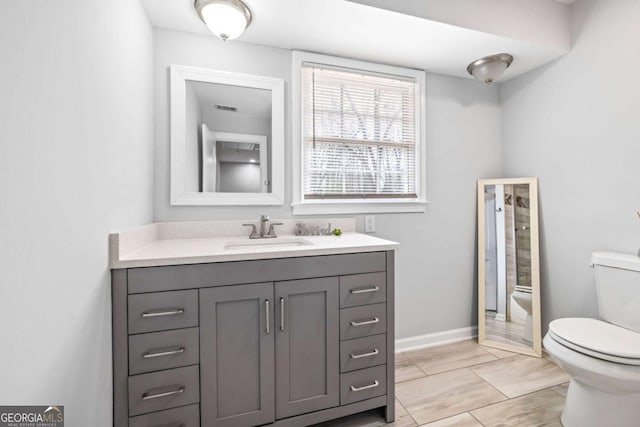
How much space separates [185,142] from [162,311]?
1073mm

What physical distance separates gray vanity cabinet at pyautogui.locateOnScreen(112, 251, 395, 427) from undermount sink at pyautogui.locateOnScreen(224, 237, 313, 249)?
0.35 m

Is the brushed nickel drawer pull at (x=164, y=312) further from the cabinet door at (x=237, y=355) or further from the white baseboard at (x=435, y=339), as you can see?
the white baseboard at (x=435, y=339)

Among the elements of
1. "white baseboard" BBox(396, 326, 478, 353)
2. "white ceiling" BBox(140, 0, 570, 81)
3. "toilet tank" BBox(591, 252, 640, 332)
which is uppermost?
"white ceiling" BBox(140, 0, 570, 81)

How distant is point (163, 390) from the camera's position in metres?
1.20

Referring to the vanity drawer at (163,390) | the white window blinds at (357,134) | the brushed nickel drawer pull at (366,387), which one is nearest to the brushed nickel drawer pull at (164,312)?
the vanity drawer at (163,390)

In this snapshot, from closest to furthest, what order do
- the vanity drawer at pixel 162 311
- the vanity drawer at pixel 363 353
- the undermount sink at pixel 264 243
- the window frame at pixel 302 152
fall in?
the vanity drawer at pixel 162 311, the vanity drawer at pixel 363 353, the undermount sink at pixel 264 243, the window frame at pixel 302 152

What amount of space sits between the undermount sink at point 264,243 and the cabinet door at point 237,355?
0.40 metres

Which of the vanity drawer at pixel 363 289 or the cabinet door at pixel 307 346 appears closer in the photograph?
the cabinet door at pixel 307 346

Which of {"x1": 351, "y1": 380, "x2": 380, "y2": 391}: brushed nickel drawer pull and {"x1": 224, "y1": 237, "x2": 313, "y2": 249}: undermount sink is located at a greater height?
{"x1": 224, "y1": 237, "x2": 313, "y2": 249}: undermount sink

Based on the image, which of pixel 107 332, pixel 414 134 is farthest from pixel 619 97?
pixel 107 332

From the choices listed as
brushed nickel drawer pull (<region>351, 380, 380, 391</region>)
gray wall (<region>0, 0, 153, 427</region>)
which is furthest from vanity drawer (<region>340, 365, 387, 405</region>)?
gray wall (<region>0, 0, 153, 427</region>)

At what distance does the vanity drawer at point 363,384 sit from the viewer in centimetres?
147

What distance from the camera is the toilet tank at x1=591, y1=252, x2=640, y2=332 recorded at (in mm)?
1572

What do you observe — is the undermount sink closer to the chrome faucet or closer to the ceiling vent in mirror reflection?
the chrome faucet
